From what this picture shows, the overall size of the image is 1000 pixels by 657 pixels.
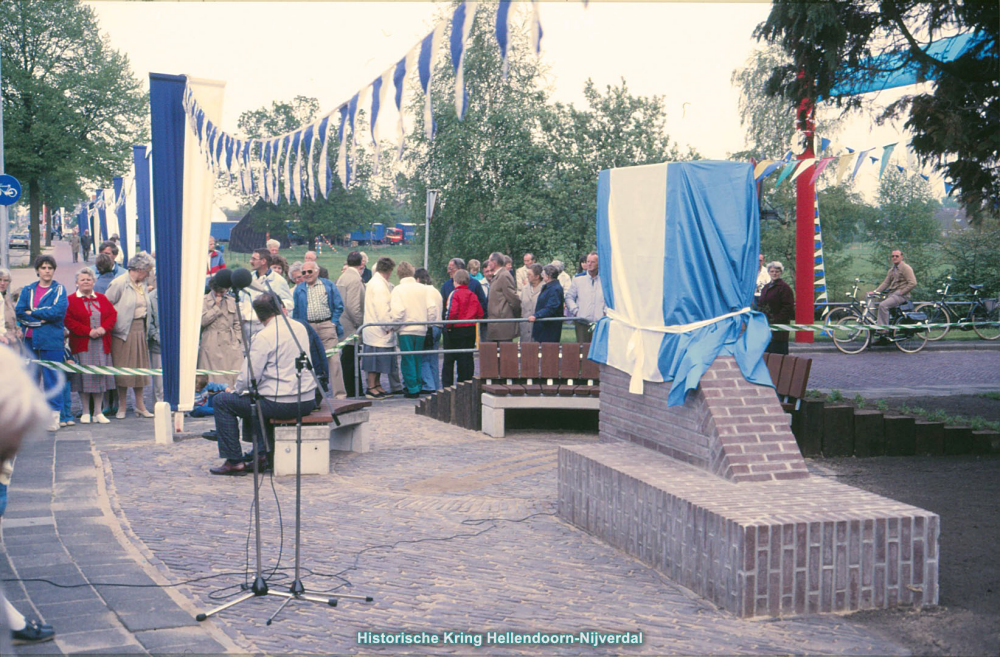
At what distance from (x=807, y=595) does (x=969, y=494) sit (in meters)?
3.59

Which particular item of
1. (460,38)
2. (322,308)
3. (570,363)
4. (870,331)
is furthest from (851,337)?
(460,38)

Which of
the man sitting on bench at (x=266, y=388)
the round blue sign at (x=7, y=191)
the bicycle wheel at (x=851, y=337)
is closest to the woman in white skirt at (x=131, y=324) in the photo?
the man sitting on bench at (x=266, y=388)

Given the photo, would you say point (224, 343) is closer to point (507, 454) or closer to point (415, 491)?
point (507, 454)

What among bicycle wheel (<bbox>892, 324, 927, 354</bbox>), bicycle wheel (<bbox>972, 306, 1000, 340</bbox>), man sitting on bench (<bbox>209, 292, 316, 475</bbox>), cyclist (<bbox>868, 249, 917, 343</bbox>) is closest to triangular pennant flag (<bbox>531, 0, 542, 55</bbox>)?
man sitting on bench (<bbox>209, 292, 316, 475</bbox>)

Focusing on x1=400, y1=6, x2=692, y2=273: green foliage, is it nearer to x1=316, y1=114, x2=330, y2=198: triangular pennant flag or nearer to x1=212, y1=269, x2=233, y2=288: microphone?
x1=316, y1=114, x2=330, y2=198: triangular pennant flag

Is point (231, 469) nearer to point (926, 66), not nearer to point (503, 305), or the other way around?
point (503, 305)

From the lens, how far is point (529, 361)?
11.2 meters

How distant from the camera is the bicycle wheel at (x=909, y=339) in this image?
66.6 ft

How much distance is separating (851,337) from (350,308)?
11.9 meters

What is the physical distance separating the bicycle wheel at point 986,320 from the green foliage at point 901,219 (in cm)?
559

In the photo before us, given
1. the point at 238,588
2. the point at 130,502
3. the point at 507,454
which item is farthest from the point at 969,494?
the point at 130,502

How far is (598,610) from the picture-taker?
16.9 ft

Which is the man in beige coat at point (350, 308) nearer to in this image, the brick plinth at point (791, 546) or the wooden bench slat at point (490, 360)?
the wooden bench slat at point (490, 360)

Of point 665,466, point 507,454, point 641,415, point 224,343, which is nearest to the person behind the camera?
point 665,466
